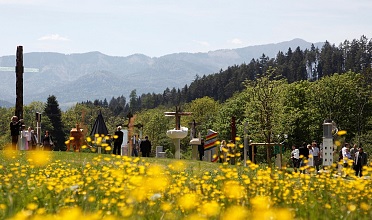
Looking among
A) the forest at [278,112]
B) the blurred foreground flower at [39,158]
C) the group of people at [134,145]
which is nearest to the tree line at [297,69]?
the forest at [278,112]

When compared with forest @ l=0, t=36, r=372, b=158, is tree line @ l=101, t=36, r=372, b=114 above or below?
above

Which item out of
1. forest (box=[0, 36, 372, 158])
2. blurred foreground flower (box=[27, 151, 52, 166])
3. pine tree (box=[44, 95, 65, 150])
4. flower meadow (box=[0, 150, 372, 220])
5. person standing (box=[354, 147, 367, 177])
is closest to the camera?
flower meadow (box=[0, 150, 372, 220])

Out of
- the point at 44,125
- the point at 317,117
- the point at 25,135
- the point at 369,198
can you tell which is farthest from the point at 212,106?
the point at 369,198

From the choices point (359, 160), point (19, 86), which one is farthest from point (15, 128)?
point (359, 160)

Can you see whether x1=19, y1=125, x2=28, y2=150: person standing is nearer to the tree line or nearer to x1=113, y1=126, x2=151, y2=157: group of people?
x1=113, y1=126, x2=151, y2=157: group of people

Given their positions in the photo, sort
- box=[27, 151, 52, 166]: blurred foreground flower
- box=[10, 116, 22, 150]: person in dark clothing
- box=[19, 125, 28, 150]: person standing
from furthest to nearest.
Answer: box=[19, 125, 28, 150]: person standing < box=[10, 116, 22, 150]: person in dark clothing < box=[27, 151, 52, 166]: blurred foreground flower

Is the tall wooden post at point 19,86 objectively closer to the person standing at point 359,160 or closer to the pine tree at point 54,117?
the person standing at point 359,160

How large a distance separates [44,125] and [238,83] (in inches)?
3322

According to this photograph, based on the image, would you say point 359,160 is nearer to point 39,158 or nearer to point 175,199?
point 39,158

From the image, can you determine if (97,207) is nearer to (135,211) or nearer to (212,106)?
(135,211)

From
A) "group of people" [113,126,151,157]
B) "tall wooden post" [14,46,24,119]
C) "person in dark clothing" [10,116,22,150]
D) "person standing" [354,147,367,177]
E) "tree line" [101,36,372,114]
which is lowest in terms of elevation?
"person standing" [354,147,367,177]

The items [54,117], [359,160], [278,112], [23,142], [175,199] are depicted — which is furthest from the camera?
[54,117]

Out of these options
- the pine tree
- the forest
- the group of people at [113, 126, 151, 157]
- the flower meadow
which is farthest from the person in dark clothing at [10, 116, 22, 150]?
the pine tree

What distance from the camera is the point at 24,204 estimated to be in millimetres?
8492
